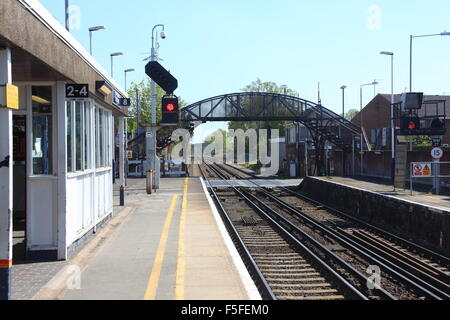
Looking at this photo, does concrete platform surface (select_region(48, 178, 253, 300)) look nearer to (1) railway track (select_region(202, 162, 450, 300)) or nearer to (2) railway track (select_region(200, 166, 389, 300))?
(2) railway track (select_region(200, 166, 389, 300))

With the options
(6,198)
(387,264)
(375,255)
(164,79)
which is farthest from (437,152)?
(6,198)

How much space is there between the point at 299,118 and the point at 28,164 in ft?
120

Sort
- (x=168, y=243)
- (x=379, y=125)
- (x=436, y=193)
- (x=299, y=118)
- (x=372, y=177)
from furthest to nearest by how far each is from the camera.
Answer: (x=379, y=125) < (x=299, y=118) < (x=372, y=177) < (x=436, y=193) < (x=168, y=243)

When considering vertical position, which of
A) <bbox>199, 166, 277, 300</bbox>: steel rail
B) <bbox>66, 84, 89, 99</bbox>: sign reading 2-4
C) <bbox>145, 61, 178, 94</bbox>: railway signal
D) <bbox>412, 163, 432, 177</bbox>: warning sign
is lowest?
<bbox>199, 166, 277, 300</bbox>: steel rail

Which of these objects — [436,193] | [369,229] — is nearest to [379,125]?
[436,193]

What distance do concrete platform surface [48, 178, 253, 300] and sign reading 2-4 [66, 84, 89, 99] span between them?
2832mm

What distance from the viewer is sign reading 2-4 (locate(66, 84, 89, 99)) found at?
937 cm

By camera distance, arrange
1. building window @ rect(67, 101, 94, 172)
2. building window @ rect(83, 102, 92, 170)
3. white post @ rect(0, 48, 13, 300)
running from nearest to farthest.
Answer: white post @ rect(0, 48, 13, 300), building window @ rect(67, 101, 94, 172), building window @ rect(83, 102, 92, 170)

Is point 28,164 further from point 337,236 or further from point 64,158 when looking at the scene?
point 337,236

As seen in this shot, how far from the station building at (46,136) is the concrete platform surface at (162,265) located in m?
0.92

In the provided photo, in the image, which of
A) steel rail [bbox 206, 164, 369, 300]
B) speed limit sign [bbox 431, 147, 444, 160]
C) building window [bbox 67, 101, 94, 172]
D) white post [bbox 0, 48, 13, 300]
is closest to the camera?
white post [bbox 0, 48, 13, 300]

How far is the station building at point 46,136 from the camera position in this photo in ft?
20.5

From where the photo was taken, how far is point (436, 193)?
2148 centimetres

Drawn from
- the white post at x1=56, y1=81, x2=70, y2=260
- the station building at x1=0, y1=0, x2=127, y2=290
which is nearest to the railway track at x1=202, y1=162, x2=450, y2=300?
the white post at x1=56, y1=81, x2=70, y2=260
